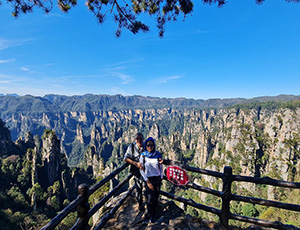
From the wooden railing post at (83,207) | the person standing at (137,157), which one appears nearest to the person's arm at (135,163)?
the person standing at (137,157)

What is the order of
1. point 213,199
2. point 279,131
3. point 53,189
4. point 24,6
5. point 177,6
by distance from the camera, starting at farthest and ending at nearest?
point 279,131
point 213,199
point 53,189
point 177,6
point 24,6

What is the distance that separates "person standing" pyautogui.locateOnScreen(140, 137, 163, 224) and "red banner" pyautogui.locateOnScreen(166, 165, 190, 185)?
0.29 metres

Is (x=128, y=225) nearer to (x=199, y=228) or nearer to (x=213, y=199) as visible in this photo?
(x=199, y=228)

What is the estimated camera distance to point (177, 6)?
519 centimetres

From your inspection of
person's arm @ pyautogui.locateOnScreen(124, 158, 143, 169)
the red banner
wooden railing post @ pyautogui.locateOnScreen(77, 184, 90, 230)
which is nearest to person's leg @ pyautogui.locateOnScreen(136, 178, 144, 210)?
person's arm @ pyautogui.locateOnScreen(124, 158, 143, 169)

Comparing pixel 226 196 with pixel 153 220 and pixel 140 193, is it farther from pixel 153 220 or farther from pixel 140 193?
pixel 140 193

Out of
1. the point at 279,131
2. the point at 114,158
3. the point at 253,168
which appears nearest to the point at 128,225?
the point at 253,168

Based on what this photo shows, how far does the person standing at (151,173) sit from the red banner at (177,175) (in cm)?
29

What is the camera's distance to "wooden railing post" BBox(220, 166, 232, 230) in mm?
3119

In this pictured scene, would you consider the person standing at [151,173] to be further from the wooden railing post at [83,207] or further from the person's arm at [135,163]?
the wooden railing post at [83,207]

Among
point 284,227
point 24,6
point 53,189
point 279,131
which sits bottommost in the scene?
point 53,189

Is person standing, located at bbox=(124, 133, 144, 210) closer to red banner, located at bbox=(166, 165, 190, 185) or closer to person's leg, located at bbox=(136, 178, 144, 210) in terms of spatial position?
person's leg, located at bbox=(136, 178, 144, 210)

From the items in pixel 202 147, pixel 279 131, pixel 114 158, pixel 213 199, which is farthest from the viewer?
pixel 114 158

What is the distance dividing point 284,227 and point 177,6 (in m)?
6.17
